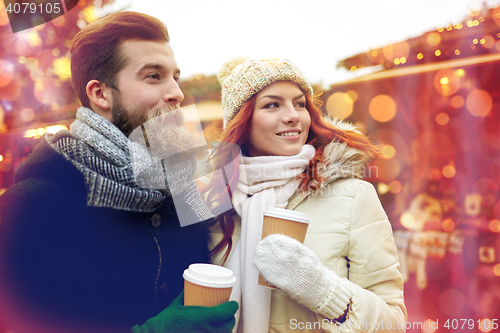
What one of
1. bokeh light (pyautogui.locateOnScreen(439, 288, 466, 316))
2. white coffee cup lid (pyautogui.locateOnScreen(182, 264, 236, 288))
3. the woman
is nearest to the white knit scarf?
the woman

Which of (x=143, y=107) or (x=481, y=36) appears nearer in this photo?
(x=143, y=107)

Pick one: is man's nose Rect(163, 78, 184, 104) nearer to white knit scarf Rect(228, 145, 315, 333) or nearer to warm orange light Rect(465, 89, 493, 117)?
white knit scarf Rect(228, 145, 315, 333)

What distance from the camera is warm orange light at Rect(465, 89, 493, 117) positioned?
3402 mm

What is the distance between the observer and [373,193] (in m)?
1.44

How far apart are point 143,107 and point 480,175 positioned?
162 inches

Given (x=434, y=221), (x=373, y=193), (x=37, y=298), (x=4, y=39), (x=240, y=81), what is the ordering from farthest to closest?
(x=434, y=221) < (x=4, y=39) < (x=240, y=81) < (x=373, y=193) < (x=37, y=298)

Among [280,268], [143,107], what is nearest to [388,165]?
[280,268]

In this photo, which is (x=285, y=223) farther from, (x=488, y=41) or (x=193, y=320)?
(x=488, y=41)

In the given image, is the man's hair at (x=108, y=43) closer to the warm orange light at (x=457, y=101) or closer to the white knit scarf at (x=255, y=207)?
the white knit scarf at (x=255, y=207)

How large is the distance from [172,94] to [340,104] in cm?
300

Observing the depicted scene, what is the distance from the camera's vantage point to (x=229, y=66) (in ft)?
6.44

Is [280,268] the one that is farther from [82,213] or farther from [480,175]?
[480,175]

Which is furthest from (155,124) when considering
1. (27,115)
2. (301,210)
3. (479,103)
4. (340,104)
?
(479,103)

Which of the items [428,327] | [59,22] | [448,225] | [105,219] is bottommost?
[428,327]
